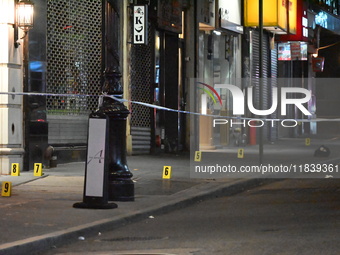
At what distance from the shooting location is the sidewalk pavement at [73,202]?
9312 mm

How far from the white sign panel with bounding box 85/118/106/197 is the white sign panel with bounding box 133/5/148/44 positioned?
10581 mm

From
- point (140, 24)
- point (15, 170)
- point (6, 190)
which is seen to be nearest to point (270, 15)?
point (140, 24)

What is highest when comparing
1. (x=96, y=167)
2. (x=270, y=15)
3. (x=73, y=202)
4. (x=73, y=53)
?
(x=270, y=15)

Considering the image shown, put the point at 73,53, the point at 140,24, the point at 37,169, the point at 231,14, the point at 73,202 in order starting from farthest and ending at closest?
the point at 231,14 → the point at 140,24 → the point at 73,53 → the point at 37,169 → the point at 73,202

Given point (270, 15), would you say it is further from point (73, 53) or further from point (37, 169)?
point (37, 169)

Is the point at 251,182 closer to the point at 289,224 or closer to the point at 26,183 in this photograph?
the point at 26,183

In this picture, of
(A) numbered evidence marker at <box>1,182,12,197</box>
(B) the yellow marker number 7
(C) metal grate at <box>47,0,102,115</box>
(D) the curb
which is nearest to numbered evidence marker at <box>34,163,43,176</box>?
(B) the yellow marker number 7

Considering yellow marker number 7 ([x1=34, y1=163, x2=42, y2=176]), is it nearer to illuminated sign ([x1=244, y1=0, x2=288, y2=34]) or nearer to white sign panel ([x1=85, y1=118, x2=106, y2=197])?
white sign panel ([x1=85, y1=118, x2=106, y2=197])

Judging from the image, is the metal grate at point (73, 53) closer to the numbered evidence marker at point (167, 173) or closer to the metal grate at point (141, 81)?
the metal grate at point (141, 81)

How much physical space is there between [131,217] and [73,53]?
30.7ft

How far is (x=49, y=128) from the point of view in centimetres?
1892

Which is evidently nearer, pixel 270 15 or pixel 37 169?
pixel 37 169

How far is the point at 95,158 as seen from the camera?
11461mm

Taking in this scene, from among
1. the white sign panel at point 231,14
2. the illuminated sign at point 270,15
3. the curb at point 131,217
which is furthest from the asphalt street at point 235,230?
the illuminated sign at point 270,15
